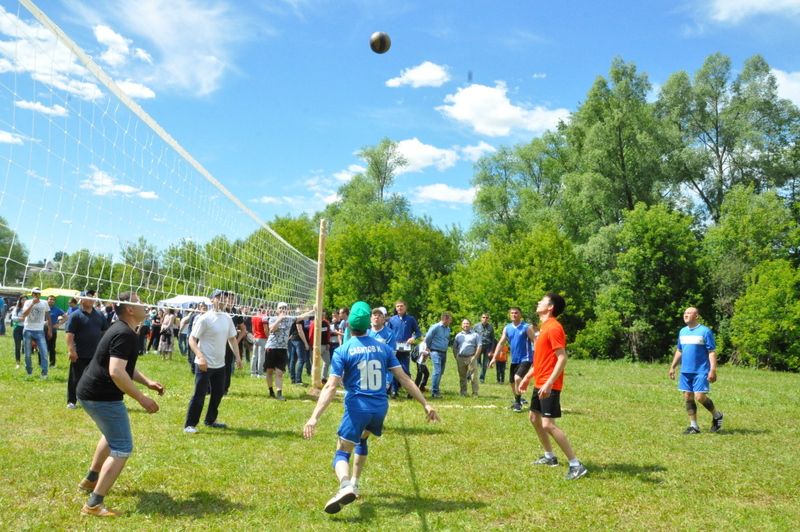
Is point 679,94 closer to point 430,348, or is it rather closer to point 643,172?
point 643,172

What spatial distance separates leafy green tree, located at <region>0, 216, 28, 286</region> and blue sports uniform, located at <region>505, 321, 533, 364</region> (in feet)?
29.1

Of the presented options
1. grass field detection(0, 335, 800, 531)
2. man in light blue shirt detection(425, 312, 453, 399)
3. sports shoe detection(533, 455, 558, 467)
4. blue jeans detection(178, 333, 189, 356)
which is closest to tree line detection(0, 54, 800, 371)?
blue jeans detection(178, 333, 189, 356)

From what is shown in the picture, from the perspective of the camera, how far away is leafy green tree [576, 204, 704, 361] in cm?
3778

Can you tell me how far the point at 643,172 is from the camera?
136ft

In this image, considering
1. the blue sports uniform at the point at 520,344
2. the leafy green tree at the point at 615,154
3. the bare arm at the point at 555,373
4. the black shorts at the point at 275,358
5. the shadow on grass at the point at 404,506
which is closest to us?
the shadow on grass at the point at 404,506

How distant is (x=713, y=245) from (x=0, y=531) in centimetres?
4084

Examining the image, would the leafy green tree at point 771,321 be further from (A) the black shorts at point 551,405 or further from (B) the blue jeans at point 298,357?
(A) the black shorts at point 551,405

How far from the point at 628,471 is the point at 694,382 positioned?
3299 millimetres

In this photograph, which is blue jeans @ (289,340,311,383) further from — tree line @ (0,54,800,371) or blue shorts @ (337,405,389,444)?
tree line @ (0,54,800,371)

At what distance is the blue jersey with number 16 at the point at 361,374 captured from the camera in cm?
566

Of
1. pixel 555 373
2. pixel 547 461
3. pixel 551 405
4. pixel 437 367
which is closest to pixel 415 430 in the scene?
pixel 547 461

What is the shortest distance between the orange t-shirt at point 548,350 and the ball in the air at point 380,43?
7408mm

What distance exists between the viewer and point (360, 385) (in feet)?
18.6

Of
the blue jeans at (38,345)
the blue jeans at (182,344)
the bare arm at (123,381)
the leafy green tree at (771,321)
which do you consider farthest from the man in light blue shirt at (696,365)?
the leafy green tree at (771,321)
